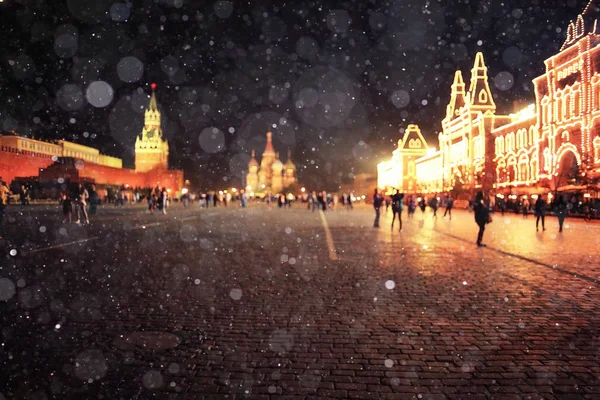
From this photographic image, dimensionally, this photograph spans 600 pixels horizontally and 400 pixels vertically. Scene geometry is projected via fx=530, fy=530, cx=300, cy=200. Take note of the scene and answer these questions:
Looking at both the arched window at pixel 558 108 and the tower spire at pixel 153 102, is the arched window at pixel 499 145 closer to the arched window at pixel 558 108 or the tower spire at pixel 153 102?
the arched window at pixel 558 108

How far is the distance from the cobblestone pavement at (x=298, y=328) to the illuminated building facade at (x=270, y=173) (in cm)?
14682

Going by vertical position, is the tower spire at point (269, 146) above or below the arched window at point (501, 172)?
above

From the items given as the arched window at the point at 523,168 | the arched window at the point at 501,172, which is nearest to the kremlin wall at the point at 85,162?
the arched window at the point at 501,172

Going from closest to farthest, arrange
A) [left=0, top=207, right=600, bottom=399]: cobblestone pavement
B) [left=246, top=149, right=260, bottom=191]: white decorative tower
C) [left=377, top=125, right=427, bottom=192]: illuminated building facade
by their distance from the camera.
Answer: [left=0, top=207, right=600, bottom=399]: cobblestone pavement, [left=377, top=125, right=427, bottom=192]: illuminated building facade, [left=246, top=149, right=260, bottom=191]: white decorative tower

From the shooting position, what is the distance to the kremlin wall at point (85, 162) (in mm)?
61844

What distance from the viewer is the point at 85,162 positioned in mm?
72688

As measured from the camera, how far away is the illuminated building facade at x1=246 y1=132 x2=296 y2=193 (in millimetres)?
157375

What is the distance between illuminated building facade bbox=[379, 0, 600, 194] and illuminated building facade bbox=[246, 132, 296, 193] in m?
90.8

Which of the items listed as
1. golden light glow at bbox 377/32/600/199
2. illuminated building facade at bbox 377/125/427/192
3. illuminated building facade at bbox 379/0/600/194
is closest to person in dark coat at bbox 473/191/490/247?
illuminated building facade at bbox 379/0/600/194

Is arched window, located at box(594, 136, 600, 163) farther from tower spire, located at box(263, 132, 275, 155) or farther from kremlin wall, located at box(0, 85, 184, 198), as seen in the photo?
tower spire, located at box(263, 132, 275, 155)

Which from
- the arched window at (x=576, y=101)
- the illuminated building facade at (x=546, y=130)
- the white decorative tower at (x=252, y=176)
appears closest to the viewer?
the illuminated building facade at (x=546, y=130)

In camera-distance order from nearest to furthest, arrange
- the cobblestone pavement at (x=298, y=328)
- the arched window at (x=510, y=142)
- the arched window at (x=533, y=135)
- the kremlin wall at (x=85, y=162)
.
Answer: the cobblestone pavement at (x=298, y=328), the arched window at (x=533, y=135), the arched window at (x=510, y=142), the kremlin wall at (x=85, y=162)

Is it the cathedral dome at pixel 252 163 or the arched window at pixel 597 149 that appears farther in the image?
the cathedral dome at pixel 252 163

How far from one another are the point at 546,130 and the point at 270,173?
11884 cm
